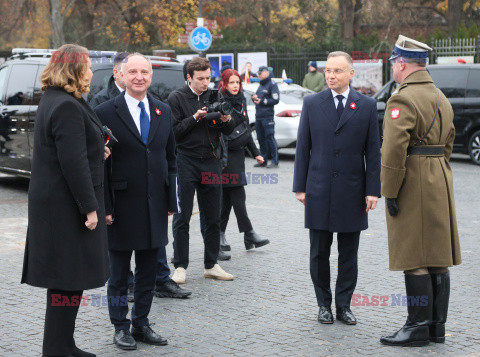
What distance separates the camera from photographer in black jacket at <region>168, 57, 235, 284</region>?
7250 mm

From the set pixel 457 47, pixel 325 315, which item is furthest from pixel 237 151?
pixel 457 47

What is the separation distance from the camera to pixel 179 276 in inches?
287

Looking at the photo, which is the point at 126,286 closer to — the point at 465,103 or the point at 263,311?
the point at 263,311

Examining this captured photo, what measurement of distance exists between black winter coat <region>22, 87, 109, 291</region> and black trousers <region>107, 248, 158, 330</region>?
26.4 inches

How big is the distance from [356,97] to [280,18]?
152 feet

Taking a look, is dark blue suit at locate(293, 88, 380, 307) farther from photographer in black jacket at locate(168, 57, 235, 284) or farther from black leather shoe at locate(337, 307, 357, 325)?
photographer in black jacket at locate(168, 57, 235, 284)

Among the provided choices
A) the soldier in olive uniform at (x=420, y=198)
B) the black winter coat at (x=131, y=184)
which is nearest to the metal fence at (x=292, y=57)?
the soldier in olive uniform at (x=420, y=198)

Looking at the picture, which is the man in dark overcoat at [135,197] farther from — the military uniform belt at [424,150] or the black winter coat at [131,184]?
the military uniform belt at [424,150]

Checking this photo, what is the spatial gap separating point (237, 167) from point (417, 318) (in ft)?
11.7

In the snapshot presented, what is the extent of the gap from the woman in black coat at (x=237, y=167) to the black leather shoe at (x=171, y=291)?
6.39ft

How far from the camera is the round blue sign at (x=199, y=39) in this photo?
2267 cm

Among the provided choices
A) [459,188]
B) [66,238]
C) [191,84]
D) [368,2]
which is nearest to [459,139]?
[459,188]

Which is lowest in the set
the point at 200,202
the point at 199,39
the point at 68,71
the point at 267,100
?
the point at 200,202

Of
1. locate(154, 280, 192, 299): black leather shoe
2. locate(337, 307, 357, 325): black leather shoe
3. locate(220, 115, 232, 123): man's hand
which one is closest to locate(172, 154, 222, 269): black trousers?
locate(220, 115, 232, 123): man's hand
